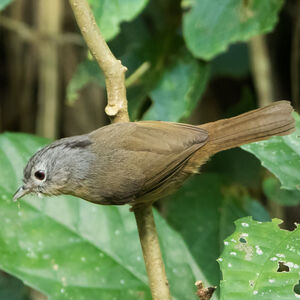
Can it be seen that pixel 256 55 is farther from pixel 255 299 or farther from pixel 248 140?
pixel 255 299

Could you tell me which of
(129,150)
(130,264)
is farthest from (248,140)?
(130,264)

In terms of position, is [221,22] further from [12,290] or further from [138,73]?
[12,290]

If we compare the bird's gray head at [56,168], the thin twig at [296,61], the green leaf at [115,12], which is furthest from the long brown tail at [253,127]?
the thin twig at [296,61]

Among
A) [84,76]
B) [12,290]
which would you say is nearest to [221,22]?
[84,76]

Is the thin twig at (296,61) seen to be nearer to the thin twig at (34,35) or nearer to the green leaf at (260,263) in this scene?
the thin twig at (34,35)

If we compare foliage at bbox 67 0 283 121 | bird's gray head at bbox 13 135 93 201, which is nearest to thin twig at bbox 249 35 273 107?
foliage at bbox 67 0 283 121

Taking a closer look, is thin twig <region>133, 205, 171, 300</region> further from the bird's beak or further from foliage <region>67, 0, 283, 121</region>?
foliage <region>67, 0, 283, 121</region>
